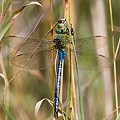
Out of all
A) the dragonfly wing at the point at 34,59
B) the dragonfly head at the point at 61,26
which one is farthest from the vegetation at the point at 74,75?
the dragonfly head at the point at 61,26

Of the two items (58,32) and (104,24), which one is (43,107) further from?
(58,32)

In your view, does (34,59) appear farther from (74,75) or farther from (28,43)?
(74,75)

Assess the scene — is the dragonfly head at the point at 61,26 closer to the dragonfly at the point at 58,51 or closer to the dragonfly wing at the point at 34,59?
the dragonfly at the point at 58,51

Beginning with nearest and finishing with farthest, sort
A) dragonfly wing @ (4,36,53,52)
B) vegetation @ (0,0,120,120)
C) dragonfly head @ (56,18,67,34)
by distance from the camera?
dragonfly head @ (56,18,67,34) → dragonfly wing @ (4,36,53,52) → vegetation @ (0,0,120,120)

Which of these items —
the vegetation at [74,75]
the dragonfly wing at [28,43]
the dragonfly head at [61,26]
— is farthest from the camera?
the vegetation at [74,75]

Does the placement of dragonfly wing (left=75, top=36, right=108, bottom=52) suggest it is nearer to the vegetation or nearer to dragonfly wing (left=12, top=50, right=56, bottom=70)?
dragonfly wing (left=12, top=50, right=56, bottom=70)

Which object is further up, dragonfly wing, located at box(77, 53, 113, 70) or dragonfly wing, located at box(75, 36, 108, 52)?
dragonfly wing, located at box(75, 36, 108, 52)

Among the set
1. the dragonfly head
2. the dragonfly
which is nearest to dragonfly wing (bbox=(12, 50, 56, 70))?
the dragonfly

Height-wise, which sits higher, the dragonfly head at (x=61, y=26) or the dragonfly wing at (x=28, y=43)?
the dragonfly head at (x=61, y=26)

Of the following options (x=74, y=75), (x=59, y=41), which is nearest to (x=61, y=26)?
(x=59, y=41)
